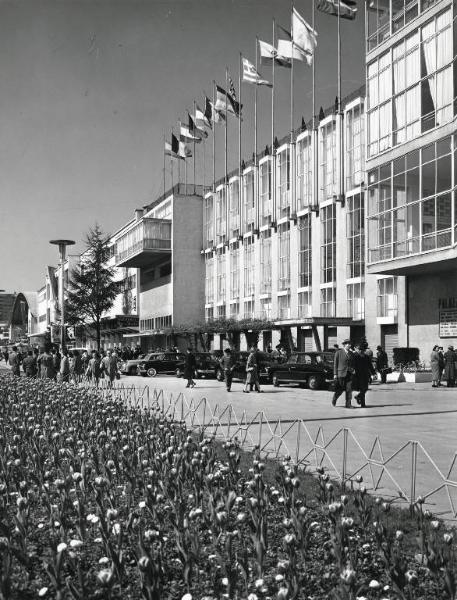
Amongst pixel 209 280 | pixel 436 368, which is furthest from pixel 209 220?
pixel 436 368

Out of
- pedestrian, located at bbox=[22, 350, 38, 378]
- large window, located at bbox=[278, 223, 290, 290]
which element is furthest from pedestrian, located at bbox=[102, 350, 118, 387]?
large window, located at bbox=[278, 223, 290, 290]

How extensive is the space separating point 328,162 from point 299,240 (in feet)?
19.3

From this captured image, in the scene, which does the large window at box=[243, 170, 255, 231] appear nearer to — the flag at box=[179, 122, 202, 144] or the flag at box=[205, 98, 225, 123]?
the flag at box=[179, 122, 202, 144]

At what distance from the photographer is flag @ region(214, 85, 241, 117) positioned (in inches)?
1857

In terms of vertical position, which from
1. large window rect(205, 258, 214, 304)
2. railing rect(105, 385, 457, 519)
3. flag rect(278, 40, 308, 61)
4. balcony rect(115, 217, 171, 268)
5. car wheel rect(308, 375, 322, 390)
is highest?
flag rect(278, 40, 308, 61)

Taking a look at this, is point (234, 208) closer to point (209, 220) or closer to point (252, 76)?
point (209, 220)

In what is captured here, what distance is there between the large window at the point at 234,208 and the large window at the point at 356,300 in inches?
770

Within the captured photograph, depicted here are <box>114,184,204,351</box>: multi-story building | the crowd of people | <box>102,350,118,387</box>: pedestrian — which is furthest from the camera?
<box>114,184,204,351</box>: multi-story building

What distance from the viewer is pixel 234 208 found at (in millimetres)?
59719

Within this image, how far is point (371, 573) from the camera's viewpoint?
4.96m

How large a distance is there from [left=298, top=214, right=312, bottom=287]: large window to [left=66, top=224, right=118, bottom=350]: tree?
82.5 ft

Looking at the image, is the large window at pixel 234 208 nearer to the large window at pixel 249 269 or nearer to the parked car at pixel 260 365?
the large window at pixel 249 269

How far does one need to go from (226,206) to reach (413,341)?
29.1 m

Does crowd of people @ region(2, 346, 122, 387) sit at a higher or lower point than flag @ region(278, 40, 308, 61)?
lower
